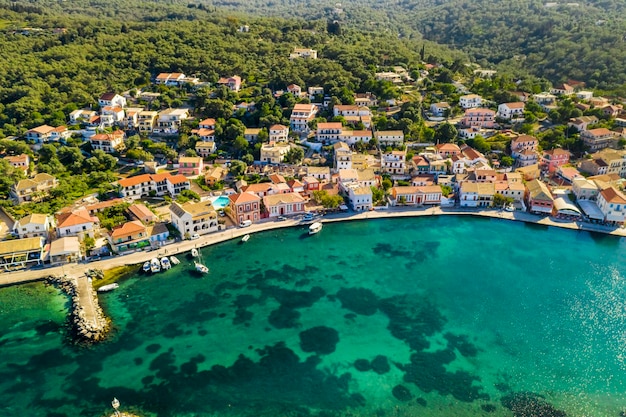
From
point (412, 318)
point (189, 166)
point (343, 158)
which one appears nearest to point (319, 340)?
point (412, 318)

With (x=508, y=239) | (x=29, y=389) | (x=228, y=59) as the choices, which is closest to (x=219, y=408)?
(x=29, y=389)

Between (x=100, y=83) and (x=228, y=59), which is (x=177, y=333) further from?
(x=228, y=59)

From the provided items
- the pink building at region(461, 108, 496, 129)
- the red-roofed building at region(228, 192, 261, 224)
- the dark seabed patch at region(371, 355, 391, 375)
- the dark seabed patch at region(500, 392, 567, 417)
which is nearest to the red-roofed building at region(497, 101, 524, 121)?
the pink building at region(461, 108, 496, 129)

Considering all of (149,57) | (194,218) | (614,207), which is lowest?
(614,207)

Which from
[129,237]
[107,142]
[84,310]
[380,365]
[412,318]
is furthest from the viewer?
[107,142]

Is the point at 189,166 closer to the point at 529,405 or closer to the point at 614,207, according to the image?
the point at 529,405

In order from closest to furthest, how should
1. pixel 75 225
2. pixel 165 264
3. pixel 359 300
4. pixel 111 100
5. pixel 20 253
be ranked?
pixel 359 300 → pixel 20 253 → pixel 165 264 → pixel 75 225 → pixel 111 100
